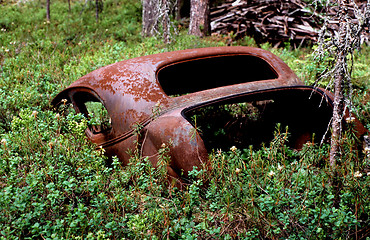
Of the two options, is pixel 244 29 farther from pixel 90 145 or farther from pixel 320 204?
pixel 320 204

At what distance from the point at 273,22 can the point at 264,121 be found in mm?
6917

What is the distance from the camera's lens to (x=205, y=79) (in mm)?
5262

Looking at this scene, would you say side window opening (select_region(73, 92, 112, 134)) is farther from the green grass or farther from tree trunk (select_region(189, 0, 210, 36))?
tree trunk (select_region(189, 0, 210, 36))

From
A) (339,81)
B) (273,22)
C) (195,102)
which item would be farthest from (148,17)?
(339,81)

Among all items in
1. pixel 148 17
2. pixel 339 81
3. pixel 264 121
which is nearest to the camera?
pixel 339 81

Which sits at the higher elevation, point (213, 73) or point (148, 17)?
point (148, 17)

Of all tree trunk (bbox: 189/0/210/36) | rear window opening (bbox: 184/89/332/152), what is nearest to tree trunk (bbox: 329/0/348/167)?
rear window opening (bbox: 184/89/332/152)

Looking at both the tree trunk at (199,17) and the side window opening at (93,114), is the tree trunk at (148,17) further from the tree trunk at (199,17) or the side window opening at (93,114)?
the side window opening at (93,114)

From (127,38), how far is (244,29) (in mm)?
3913

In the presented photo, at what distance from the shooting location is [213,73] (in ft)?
16.9

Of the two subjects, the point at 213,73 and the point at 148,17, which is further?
the point at 148,17

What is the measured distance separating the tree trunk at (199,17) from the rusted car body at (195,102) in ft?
15.1

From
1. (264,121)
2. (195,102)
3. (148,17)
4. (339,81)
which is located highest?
(148,17)

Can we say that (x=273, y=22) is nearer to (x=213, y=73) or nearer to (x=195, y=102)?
(x=213, y=73)
